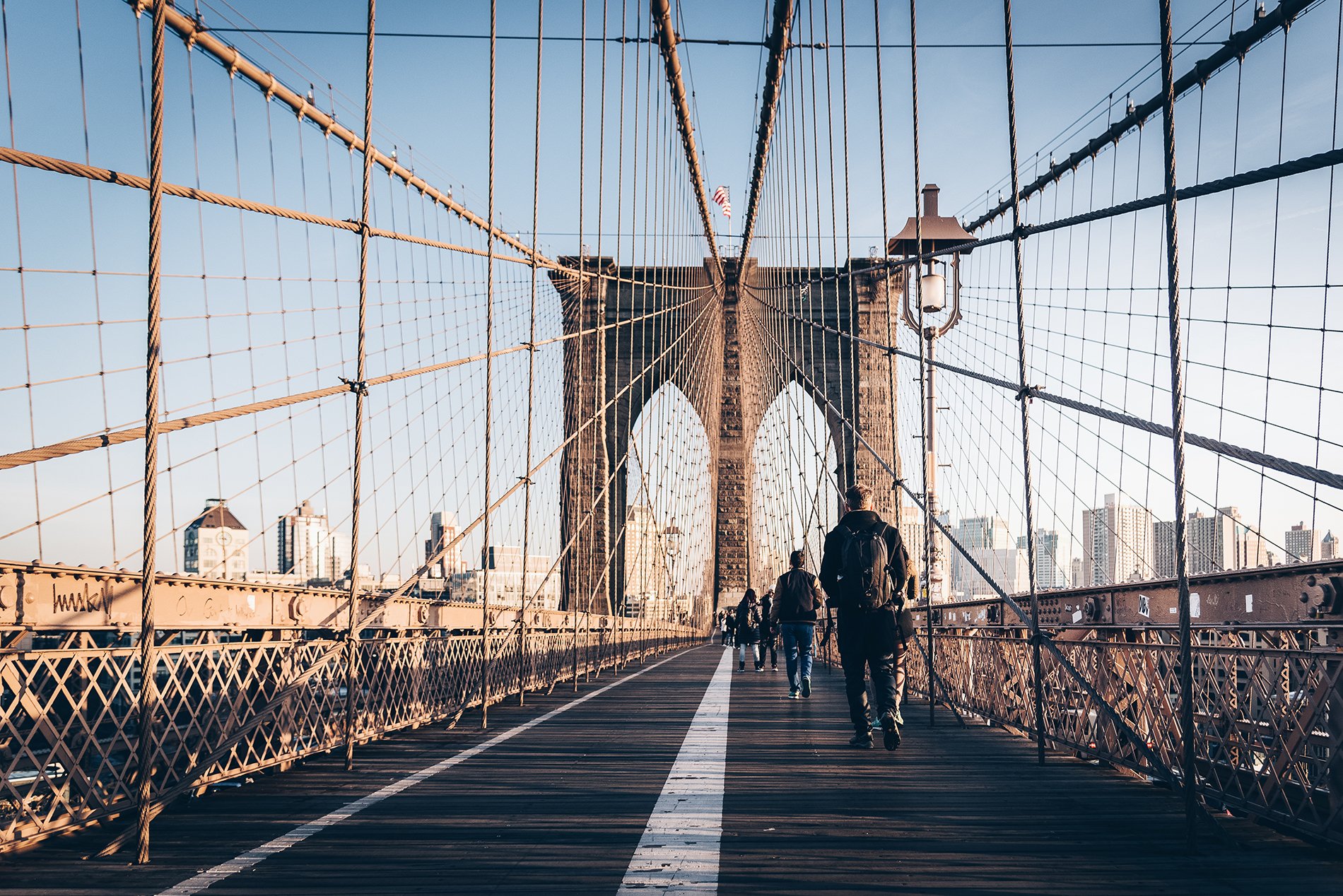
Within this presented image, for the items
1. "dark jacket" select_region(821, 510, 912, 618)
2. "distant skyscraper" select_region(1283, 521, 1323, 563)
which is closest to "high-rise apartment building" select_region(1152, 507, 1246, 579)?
"distant skyscraper" select_region(1283, 521, 1323, 563)

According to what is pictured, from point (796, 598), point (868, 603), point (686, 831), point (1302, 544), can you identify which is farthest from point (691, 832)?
point (1302, 544)

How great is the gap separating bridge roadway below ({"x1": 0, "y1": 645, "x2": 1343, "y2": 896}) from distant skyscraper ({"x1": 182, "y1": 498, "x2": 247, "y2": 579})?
10.3 metres

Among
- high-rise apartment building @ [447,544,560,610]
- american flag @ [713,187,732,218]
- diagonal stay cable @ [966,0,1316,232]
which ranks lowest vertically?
high-rise apartment building @ [447,544,560,610]

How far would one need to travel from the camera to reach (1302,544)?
32.8 feet

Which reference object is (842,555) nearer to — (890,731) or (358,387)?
(890,731)

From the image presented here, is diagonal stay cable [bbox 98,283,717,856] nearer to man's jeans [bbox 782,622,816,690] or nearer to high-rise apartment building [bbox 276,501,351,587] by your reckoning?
man's jeans [bbox 782,622,816,690]

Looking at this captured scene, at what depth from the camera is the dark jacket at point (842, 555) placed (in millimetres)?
5121

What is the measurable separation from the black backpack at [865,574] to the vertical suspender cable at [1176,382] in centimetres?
207

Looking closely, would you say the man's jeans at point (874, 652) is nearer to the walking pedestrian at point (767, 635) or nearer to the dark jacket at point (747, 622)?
the walking pedestrian at point (767, 635)

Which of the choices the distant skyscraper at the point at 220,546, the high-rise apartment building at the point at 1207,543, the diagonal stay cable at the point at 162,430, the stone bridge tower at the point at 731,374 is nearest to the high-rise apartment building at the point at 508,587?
the stone bridge tower at the point at 731,374

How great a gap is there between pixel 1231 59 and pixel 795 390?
32.5 ft

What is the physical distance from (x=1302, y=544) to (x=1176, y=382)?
859cm

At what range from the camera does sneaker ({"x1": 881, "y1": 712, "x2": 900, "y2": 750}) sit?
4.70m

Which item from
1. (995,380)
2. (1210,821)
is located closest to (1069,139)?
(995,380)
